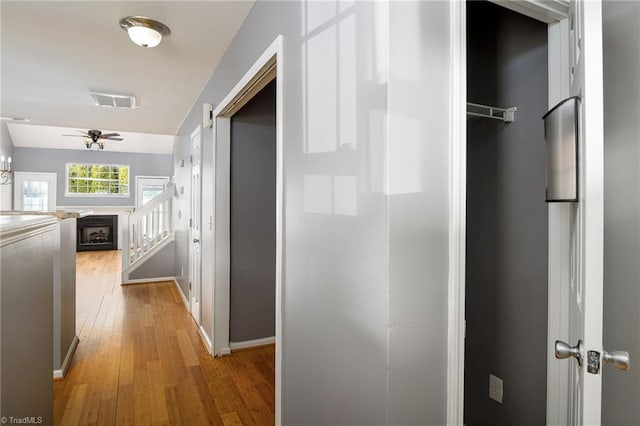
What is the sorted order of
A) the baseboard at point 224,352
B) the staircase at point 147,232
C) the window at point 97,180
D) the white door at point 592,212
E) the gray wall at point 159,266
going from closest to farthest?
1. the white door at point 592,212
2. the baseboard at point 224,352
3. the staircase at point 147,232
4. the gray wall at point 159,266
5. the window at point 97,180

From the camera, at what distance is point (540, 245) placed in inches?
69.9

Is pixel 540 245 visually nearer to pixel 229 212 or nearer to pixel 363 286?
pixel 363 286

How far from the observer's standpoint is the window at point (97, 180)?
388 inches

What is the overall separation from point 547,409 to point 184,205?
4777 mm

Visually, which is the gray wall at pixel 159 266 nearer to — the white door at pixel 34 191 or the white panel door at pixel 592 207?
the white door at pixel 34 191

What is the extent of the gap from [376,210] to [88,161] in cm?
1105

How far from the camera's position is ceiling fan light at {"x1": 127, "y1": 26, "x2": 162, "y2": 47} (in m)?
2.51

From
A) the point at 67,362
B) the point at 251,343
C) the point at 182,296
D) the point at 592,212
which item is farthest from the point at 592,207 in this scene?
the point at 182,296

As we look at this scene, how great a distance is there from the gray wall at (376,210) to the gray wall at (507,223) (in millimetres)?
889

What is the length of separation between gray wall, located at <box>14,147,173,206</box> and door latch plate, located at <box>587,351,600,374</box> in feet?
36.1

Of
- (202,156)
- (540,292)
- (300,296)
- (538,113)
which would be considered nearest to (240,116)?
(202,156)

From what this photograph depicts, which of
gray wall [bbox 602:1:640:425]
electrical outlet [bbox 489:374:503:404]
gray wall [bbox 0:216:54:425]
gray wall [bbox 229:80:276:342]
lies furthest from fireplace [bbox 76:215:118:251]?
gray wall [bbox 602:1:640:425]

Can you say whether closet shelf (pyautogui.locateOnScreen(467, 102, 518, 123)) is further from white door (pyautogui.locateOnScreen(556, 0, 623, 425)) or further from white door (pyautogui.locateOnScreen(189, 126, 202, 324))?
white door (pyautogui.locateOnScreen(189, 126, 202, 324))

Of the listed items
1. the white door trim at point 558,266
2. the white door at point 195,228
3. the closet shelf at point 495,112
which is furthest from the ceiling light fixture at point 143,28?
the white door trim at point 558,266
